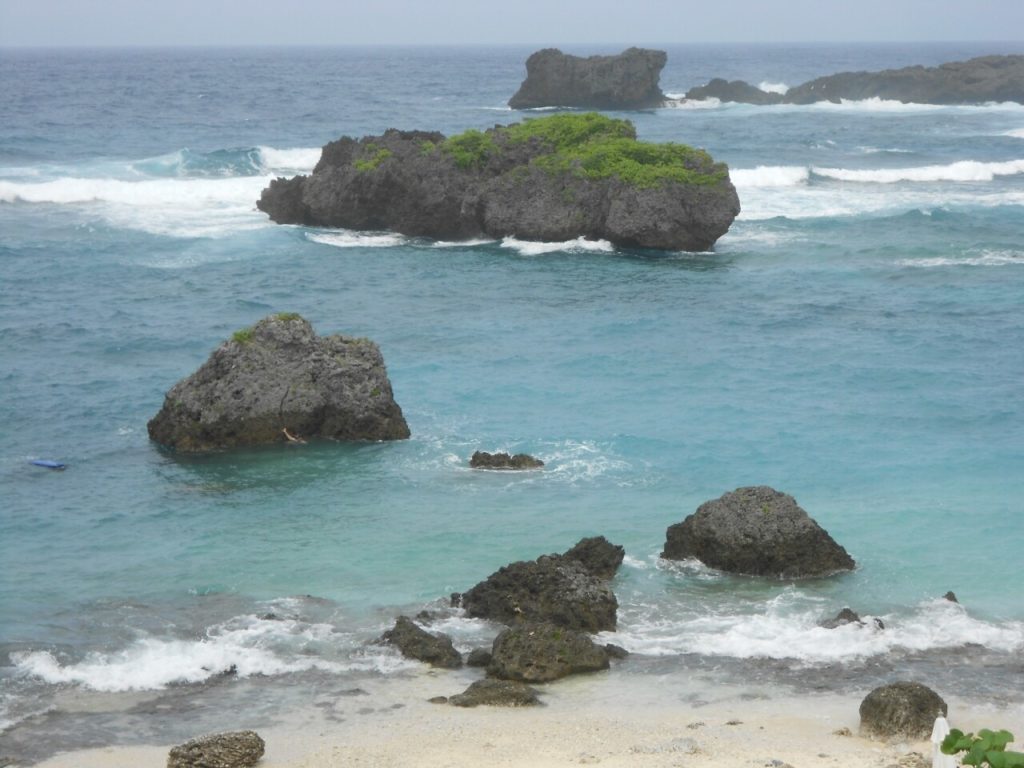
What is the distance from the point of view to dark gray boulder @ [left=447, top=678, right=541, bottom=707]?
62.2 feet

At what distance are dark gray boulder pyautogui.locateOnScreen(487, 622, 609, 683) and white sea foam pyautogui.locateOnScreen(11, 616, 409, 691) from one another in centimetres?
147

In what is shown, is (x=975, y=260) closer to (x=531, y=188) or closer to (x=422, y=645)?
(x=531, y=188)

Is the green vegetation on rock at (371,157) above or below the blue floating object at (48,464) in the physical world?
above

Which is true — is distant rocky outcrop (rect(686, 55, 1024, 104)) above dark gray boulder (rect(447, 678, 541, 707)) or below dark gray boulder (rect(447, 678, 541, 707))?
above

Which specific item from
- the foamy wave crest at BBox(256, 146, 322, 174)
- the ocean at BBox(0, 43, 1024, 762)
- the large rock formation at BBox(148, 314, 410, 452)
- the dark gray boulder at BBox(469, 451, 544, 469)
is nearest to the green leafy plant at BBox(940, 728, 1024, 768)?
the ocean at BBox(0, 43, 1024, 762)

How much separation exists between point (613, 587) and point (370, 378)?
9407mm

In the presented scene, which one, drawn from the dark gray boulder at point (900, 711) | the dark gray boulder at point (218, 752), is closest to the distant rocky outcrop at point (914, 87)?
the dark gray boulder at point (900, 711)

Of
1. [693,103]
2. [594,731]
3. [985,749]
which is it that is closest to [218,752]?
[594,731]

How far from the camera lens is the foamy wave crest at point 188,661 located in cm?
2020

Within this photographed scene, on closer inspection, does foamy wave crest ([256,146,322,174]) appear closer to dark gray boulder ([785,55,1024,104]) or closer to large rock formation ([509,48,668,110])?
large rock formation ([509,48,668,110])

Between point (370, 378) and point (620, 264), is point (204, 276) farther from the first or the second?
point (370, 378)

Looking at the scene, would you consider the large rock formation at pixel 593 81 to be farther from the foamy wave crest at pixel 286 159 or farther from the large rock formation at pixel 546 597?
the large rock formation at pixel 546 597

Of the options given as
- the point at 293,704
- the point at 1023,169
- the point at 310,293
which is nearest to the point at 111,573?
the point at 293,704

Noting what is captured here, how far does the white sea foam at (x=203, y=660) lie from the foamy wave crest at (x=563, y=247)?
100ft
